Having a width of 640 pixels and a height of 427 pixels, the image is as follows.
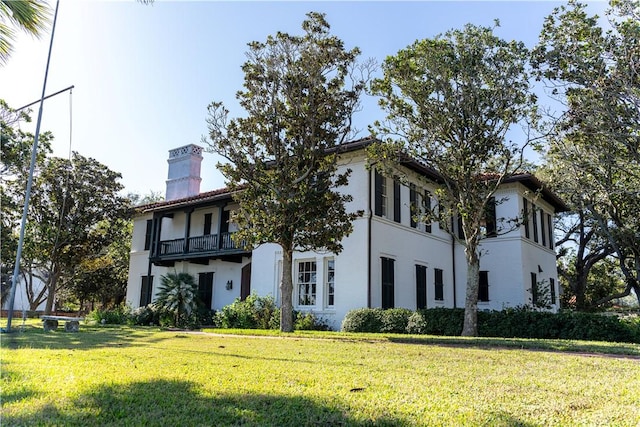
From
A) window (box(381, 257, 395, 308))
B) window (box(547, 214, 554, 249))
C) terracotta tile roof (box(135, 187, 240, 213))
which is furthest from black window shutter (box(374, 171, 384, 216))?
window (box(547, 214, 554, 249))

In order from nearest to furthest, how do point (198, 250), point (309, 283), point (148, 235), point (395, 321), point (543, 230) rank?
point (395, 321) → point (309, 283) → point (198, 250) → point (543, 230) → point (148, 235)

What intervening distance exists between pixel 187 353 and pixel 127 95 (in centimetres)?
629

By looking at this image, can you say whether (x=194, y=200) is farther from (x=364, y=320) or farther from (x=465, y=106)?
(x=465, y=106)

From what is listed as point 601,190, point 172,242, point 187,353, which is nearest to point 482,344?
point 187,353

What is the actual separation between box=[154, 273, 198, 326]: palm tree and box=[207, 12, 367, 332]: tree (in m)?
5.56

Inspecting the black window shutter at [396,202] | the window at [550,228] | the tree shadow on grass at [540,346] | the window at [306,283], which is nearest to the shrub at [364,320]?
the window at [306,283]

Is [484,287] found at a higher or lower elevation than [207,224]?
lower

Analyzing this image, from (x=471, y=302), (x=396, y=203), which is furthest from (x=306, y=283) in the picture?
(x=471, y=302)

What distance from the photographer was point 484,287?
21297 millimetres

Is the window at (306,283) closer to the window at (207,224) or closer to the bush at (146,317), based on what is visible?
the bush at (146,317)

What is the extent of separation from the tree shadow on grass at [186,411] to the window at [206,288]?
18096 mm

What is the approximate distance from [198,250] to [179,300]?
3.58 m

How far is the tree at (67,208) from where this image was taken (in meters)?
23.9

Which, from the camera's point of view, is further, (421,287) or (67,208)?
(67,208)
